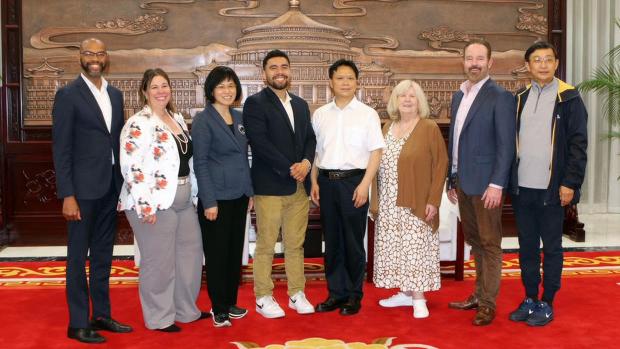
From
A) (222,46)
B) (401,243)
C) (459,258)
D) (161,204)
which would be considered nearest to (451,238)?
(459,258)

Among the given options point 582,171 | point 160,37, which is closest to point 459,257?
point 582,171

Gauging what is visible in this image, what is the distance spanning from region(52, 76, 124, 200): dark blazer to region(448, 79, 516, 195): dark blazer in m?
2.02

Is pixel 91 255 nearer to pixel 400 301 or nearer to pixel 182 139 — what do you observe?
pixel 182 139

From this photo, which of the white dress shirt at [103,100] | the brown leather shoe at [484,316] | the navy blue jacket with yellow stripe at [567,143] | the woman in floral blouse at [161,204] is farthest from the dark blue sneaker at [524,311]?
the white dress shirt at [103,100]

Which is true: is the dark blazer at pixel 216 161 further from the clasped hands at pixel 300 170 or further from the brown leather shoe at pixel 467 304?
the brown leather shoe at pixel 467 304

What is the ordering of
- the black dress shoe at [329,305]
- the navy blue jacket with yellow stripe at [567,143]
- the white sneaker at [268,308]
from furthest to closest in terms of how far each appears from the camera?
the black dress shoe at [329,305] < the white sneaker at [268,308] < the navy blue jacket with yellow stripe at [567,143]

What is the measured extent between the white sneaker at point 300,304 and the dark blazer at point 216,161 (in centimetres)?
78

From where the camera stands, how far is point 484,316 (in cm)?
387

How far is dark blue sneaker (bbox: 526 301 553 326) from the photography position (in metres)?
3.83

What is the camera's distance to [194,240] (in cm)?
389


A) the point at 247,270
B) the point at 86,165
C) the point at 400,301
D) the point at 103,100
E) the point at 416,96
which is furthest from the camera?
the point at 247,270

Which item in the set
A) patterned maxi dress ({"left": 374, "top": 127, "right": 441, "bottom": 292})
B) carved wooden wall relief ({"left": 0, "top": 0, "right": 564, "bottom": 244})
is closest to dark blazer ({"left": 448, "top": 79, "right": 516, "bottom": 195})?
patterned maxi dress ({"left": 374, "top": 127, "right": 441, "bottom": 292})

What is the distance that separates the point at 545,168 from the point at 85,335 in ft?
8.95

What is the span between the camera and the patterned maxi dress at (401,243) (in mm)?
4016
